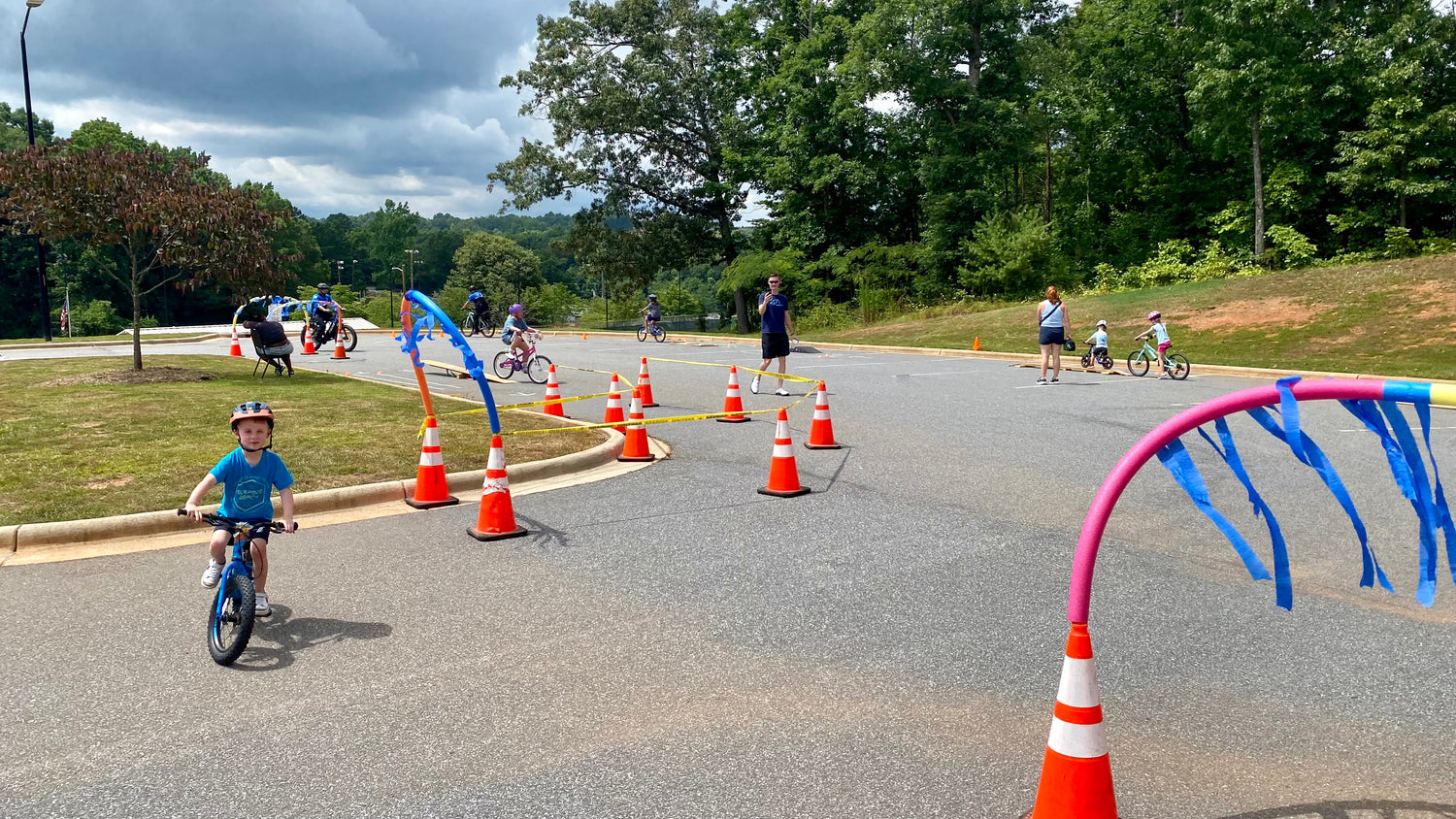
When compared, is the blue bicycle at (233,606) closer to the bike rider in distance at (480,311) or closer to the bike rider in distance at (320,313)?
the bike rider in distance at (480,311)


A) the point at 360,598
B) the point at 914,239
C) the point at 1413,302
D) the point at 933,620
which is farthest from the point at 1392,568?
the point at 914,239

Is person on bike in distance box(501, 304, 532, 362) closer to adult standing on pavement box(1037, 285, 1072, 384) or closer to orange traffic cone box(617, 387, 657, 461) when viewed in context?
orange traffic cone box(617, 387, 657, 461)

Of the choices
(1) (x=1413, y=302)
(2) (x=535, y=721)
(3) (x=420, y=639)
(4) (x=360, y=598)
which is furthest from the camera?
(1) (x=1413, y=302)

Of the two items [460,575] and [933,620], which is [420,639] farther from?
[933,620]

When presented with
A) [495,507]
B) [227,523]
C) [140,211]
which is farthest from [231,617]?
[140,211]

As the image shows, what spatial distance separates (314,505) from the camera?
26.2ft

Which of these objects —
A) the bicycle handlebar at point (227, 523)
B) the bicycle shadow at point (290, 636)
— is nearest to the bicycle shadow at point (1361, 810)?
the bicycle shadow at point (290, 636)

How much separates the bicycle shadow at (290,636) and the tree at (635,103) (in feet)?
137

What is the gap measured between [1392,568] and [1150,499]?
197 cm

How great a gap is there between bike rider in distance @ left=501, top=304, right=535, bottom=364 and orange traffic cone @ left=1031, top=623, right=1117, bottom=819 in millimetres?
15870

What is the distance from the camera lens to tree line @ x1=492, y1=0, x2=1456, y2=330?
38.3m

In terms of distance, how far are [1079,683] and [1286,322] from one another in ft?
83.7

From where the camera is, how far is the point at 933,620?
5.29m

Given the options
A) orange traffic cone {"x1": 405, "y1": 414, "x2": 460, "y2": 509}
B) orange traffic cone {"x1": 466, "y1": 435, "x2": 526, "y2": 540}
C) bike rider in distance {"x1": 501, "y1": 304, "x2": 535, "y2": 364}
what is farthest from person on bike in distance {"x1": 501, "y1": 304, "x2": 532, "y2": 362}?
orange traffic cone {"x1": 466, "y1": 435, "x2": 526, "y2": 540}
